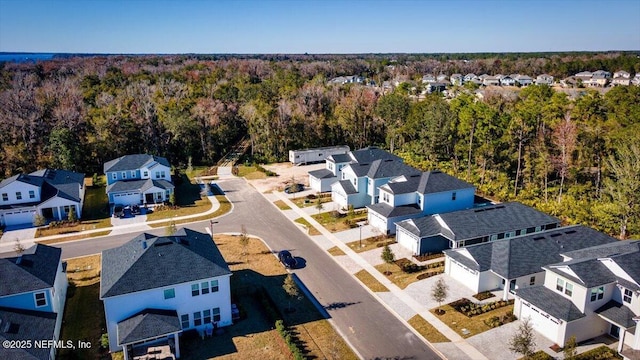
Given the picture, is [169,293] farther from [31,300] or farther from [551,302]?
[551,302]

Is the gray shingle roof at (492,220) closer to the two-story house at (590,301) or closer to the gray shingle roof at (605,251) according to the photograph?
the gray shingle roof at (605,251)

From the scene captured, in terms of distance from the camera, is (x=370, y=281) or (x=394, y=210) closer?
(x=370, y=281)

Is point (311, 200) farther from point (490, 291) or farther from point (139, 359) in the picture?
point (139, 359)

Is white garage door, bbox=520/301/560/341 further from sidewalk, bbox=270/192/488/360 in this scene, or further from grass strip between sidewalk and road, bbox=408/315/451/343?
grass strip between sidewalk and road, bbox=408/315/451/343

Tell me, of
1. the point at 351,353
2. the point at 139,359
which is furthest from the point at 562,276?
the point at 139,359

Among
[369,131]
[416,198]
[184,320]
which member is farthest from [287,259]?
[369,131]

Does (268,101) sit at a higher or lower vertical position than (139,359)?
higher

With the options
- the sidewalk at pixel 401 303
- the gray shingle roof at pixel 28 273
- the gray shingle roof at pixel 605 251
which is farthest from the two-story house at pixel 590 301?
the gray shingle roof at pixel 28 273
